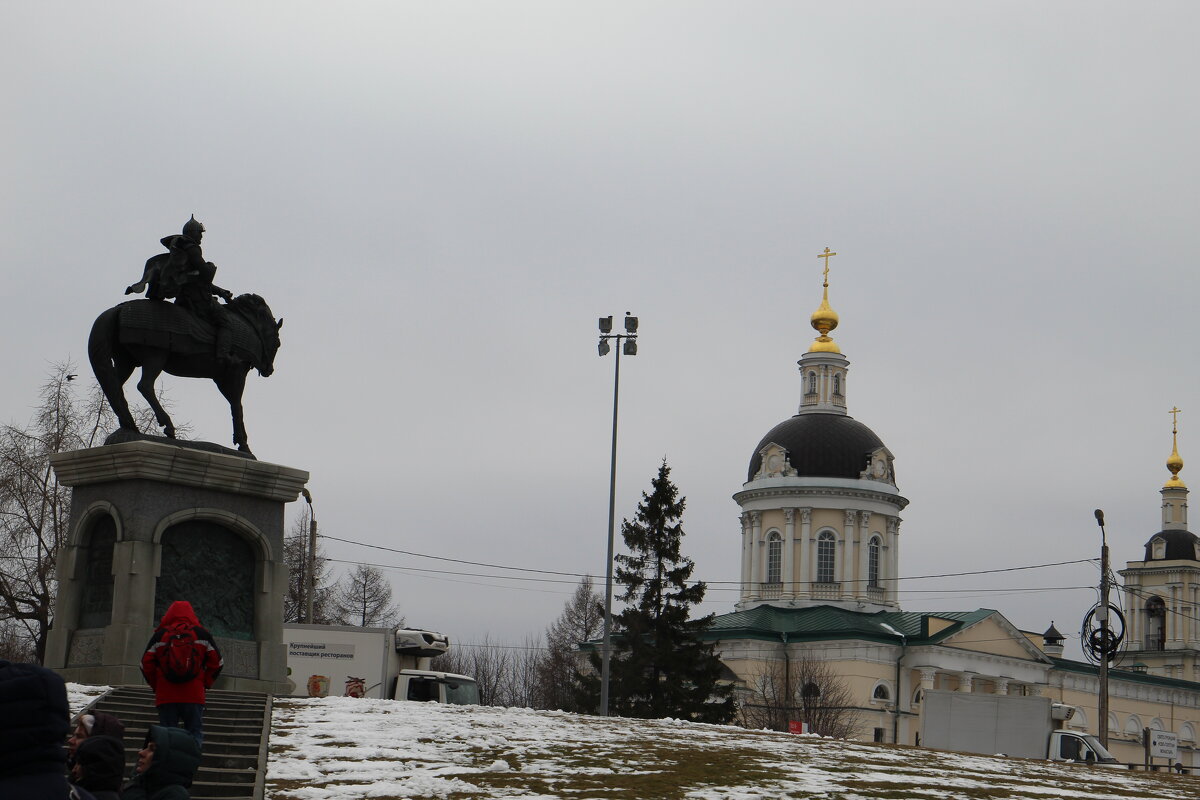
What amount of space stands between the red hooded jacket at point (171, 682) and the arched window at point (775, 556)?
7120cm

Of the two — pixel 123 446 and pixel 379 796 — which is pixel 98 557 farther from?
pixel 379 796

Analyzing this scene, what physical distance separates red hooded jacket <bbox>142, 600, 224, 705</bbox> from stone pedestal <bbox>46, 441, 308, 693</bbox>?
7694mm

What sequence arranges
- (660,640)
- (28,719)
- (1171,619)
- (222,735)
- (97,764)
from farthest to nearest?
(1171,619)
(660,640)
(222,735)
(97,764)
(28,719)

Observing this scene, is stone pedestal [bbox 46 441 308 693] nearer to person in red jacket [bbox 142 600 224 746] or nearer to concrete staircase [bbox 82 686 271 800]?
concrete staircase [bbox 82 686 271 800]

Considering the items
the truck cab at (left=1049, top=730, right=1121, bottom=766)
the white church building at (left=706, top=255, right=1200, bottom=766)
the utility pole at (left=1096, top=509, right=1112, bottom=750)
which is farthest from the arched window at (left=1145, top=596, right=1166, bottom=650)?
the truck cab at (left=1049, top=730, right=1121, bottom=766)

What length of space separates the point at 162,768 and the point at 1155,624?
108777 mm

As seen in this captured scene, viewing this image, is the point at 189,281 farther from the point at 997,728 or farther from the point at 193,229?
the point at 997,728

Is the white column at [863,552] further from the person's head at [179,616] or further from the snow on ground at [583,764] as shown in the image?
the person's head at [179,616]

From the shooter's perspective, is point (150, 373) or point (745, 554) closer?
point (150, 373)

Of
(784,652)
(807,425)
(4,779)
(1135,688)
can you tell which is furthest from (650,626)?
(4,779)

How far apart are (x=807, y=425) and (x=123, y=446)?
66233mm

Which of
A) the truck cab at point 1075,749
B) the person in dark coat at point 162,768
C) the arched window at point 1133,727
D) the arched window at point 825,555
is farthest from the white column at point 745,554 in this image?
the person in dark coat at point 162,768

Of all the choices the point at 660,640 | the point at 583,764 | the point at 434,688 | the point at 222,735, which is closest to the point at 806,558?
the point at 660,640

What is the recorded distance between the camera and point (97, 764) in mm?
7598
